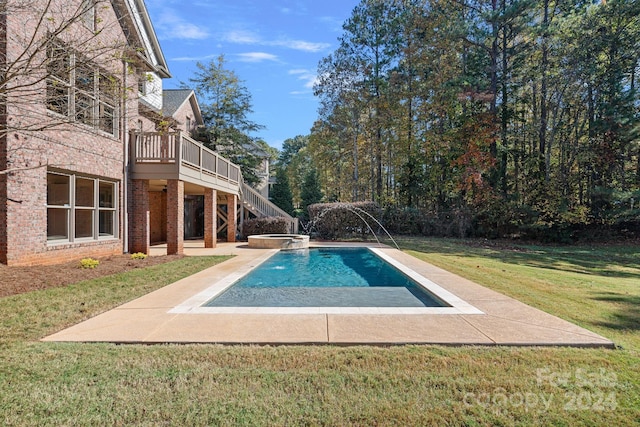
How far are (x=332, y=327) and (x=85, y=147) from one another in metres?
8.47

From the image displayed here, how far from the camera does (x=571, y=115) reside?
20.7 meters

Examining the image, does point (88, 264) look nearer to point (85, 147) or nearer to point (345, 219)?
point (85, 147)

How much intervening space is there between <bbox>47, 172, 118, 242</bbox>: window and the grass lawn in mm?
4937

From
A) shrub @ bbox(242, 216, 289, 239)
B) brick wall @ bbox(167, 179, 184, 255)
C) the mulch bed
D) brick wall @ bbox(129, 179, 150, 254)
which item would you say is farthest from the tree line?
the mulch bed

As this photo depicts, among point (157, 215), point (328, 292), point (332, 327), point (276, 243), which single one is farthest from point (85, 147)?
point (332, 327)

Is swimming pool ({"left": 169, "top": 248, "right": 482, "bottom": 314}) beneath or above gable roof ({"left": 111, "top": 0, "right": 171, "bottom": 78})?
beneath

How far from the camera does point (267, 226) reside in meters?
17.3

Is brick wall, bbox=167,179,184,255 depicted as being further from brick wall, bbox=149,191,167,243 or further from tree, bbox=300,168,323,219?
tree, bbox=300,168,323,219

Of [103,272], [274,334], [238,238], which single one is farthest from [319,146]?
[274,334]

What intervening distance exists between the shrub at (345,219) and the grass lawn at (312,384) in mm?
13166

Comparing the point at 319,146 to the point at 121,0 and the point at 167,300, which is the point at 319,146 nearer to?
the point at 121,0

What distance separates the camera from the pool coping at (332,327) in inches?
143

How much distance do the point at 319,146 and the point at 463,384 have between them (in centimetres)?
3167

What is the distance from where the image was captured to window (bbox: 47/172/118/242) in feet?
26.6
